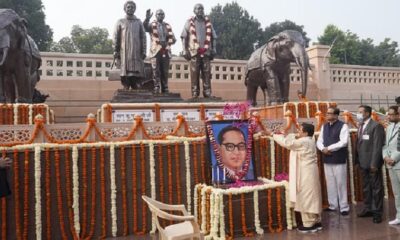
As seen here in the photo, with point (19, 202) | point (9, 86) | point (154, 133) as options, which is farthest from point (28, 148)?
point (9, 86)

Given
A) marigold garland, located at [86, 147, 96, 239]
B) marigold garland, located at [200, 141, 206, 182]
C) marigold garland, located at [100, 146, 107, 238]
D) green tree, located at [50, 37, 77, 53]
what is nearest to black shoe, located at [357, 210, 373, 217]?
marigold garland, located at [200, 141, 206, 182]

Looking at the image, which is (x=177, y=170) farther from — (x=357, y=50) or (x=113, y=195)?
(x=357, y=50)

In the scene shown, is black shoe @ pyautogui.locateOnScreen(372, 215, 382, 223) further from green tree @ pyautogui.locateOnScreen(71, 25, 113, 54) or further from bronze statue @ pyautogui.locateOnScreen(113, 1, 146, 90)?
green tree @ pyautogui.locateOnScreen(71, 25, 113, 54)

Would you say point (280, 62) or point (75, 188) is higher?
point (280, 62)

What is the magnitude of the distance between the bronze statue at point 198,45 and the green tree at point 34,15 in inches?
726

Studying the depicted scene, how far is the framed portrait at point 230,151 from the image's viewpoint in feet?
16.8

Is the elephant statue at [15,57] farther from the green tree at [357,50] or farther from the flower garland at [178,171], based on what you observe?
the green tree at [357,50]

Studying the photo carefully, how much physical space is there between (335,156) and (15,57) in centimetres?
588

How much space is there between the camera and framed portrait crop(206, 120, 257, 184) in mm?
5105

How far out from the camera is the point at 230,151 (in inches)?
203

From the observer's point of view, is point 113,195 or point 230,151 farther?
point 230,151

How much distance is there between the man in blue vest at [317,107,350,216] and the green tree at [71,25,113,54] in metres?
31.8

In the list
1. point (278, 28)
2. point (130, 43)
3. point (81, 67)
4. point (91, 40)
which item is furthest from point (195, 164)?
point (91, 40)

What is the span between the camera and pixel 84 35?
37000mm
